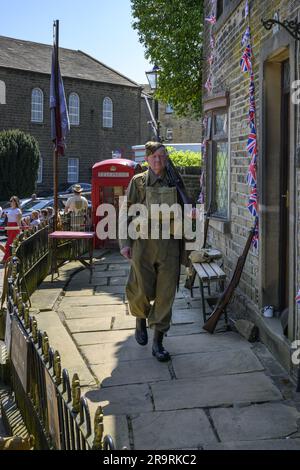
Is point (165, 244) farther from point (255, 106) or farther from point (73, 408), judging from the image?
point (73, 408)

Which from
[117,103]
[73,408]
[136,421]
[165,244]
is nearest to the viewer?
[73,408]

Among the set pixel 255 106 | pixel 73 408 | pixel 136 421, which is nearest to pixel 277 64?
pixel 255 106

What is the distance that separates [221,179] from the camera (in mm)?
9117

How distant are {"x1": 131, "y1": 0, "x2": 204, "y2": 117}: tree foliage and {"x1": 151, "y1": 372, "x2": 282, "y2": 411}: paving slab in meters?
14.0

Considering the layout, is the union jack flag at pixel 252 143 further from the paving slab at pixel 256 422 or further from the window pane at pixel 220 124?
the paving slab at pixel 256 422

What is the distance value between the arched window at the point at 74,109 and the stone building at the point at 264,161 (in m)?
31.3

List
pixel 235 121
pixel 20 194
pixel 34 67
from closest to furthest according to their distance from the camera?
pixel 235 121
pixel 20 194
pixel 34 67

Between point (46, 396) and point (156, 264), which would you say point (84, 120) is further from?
point (46, 396)

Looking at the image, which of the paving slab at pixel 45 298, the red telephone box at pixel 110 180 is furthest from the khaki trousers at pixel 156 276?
the red telephone box at pixel 110 180

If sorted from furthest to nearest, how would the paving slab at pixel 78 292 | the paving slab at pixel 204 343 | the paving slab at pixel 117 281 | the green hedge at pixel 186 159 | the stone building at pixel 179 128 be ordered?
the stone building at pixel 179 128 < the green hedge at pixel 186 159 < the paving slab at pixel 117 281 < the paving slab at pixel 78 292 < the paving slab at pixel 204 343

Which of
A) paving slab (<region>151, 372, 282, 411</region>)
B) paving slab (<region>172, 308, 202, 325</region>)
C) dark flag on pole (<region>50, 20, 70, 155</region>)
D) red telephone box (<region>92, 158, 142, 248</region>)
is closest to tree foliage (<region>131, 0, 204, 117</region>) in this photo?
red telephone box (<region>92, 158, 142, 248</region>)

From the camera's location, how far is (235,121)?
7.75m

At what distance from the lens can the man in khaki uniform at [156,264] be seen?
5828 mm

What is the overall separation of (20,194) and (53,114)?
68.4 feet
